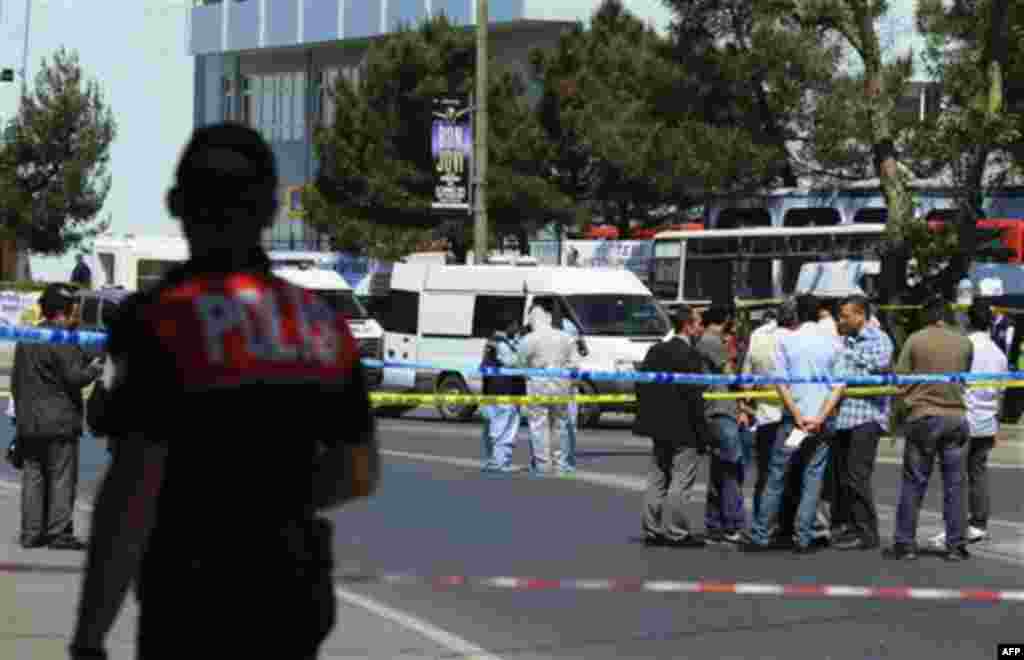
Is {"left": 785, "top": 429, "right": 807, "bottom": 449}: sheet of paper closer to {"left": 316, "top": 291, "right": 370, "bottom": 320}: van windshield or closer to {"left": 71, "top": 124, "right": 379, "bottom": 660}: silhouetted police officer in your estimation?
{"left": 71, "top": 124, "right": 379, "bottom": 660}: silhouetted police officer

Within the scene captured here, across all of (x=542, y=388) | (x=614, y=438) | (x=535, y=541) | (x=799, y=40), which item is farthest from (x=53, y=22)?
(x=535, y=541)

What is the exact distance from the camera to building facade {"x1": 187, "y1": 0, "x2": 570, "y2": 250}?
240 ft

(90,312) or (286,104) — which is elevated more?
(286,104)

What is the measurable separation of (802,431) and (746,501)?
4332 millimetres

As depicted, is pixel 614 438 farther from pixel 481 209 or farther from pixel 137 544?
pixel 137 544

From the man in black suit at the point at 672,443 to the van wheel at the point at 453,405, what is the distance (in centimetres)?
1683

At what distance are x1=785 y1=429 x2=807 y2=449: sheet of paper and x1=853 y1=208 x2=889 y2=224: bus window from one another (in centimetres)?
2974

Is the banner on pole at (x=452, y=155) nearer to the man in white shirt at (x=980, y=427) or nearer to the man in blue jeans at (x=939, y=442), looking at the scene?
the man in white shirt at (x=980, y=427)

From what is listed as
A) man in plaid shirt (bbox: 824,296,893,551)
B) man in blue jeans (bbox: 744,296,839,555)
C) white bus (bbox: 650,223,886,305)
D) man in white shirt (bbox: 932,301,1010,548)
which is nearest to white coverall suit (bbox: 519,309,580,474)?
man in plaid shirt (bbox: 824,296,893,551)

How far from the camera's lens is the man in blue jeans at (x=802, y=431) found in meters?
15.2

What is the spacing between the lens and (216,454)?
4.38 metres

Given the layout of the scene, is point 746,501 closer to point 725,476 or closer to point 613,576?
point 725,476

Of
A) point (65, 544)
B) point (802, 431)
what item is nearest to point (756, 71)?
point (802, 431)

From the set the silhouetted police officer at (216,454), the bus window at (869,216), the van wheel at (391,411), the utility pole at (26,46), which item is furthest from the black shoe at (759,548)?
the utility pole at (26,46)
